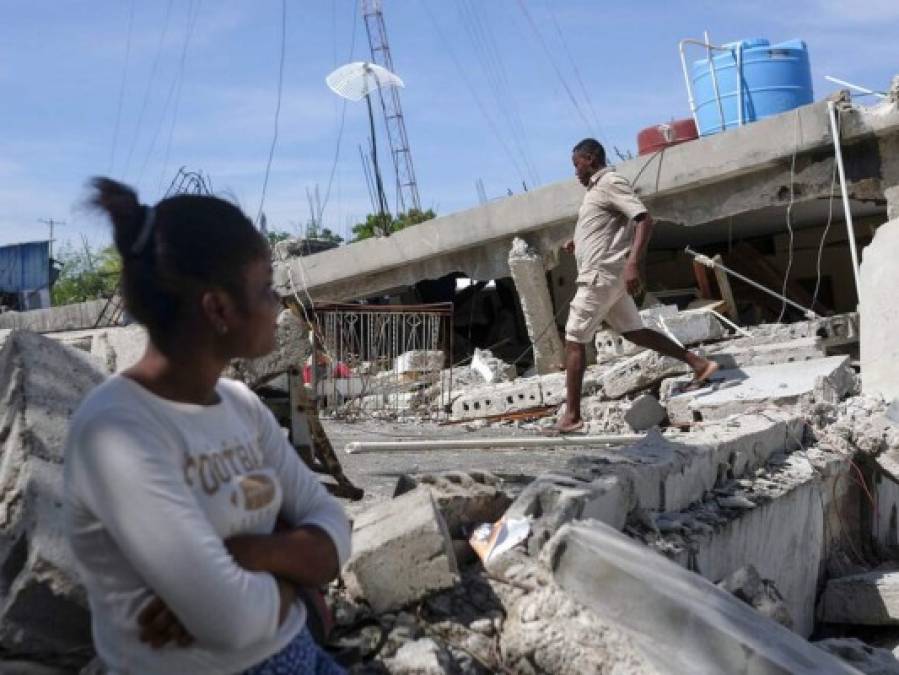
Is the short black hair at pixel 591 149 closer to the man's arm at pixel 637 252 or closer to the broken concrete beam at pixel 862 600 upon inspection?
the man's arm at pixel 637 252

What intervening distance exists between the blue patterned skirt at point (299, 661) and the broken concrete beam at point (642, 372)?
7.69 m

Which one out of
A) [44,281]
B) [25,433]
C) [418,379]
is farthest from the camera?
[44,281]

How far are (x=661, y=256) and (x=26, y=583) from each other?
46.7ft

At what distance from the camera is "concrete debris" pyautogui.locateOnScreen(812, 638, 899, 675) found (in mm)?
4129

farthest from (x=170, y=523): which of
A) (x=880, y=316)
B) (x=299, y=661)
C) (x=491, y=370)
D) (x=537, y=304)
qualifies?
(x=537, y=304)

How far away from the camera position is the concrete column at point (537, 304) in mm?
12016

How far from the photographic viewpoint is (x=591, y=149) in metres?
7.55

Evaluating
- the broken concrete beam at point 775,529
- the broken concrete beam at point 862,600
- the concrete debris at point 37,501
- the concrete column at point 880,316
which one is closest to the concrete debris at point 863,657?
the broken concrete beam at point 775,529

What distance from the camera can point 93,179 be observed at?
1821 millimetres

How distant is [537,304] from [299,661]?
413 inches

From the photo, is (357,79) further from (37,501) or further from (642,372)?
(37,501)

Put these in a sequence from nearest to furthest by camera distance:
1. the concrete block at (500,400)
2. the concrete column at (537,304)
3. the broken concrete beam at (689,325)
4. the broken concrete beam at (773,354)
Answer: the broken concrete beam at (773,354), the concrete block at (500,400), the broken concrete beam at (689,325), the concrete column at (537,304)

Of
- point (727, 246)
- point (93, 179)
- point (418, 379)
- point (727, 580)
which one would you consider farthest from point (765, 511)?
point (727, 246)

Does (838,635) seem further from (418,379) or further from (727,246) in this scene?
(727,246)
